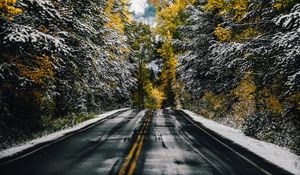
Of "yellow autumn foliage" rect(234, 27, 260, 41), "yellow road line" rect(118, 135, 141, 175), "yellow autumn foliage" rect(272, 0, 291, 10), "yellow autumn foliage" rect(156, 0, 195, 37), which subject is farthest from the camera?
"yellow autumn foliage" rect(156, 0, 195, 37)

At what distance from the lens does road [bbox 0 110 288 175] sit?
919 centimetres

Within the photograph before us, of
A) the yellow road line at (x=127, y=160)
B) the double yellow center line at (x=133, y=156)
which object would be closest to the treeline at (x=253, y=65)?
the double yellow center line at (x=133, y=156)

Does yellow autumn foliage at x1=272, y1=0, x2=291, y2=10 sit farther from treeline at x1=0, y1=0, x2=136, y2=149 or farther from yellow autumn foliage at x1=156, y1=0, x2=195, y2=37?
yellow autumn foliage at x1=156, y1=0, x2=195, y2=37

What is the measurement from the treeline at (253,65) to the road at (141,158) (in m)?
2.54

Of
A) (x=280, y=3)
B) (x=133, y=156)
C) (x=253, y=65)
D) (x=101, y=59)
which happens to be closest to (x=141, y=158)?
(x=133, y=156)

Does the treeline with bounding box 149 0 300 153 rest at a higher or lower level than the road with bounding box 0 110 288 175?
higher

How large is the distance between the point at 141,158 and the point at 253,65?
20.6ft

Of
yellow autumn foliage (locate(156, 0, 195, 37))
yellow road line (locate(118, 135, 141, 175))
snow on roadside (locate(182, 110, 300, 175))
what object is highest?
yellow autumn foliage (locate(156, 0, 195, 37))

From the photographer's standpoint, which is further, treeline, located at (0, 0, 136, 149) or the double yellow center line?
treeline, located at (0, 0, 136, 149)

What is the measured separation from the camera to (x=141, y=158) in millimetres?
10898

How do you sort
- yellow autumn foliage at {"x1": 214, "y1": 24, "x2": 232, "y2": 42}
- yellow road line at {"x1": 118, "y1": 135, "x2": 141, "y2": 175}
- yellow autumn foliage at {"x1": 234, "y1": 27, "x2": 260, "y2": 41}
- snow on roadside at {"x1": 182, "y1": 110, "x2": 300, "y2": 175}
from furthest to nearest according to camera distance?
yellow autumn foliage at {"x1": 214, "y1": 24, "x2": 232, "y2": 42} → yellow autumn foliage at {"x1": 234, "y1": 27, "x2": 260, "y2": 41} → snow on roadside at {"x1": 182, "y1": 110, "x2": 300, "y2": 175} → yellow road line at {"x1": 118, "y1": 135, "x2": 141, "y2": 175}

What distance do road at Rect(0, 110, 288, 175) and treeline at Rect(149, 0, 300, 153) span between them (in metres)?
2.54

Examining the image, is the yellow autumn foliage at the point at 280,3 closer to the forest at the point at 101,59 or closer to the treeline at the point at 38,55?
the forest at the point at 101,59

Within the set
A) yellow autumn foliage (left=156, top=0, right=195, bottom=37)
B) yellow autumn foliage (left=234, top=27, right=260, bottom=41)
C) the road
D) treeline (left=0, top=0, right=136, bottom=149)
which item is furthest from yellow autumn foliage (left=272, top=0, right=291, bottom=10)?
yellow autumn foliage (left=156, top=0, right=195, bottom=37)
